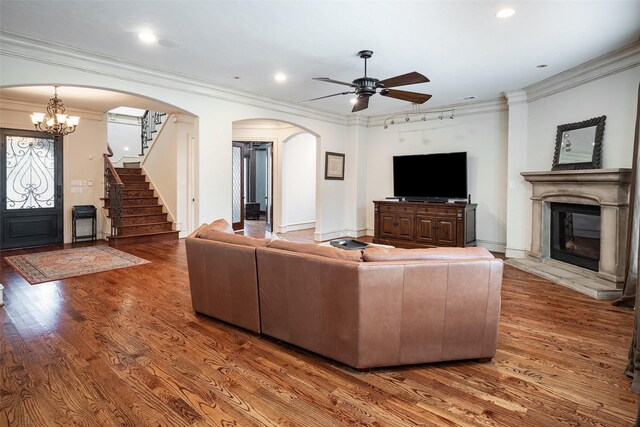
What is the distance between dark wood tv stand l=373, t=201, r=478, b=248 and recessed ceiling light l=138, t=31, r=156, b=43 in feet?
16.1

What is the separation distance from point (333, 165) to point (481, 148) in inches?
118

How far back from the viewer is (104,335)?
9.46ft

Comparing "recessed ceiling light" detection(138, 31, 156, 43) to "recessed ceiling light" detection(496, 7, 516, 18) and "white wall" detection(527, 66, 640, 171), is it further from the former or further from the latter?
"white wall" detection(527, 66, 640, 171)

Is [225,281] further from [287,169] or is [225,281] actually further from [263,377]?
[287,169]

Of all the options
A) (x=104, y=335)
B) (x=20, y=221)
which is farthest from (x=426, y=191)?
(x=20, y=221)

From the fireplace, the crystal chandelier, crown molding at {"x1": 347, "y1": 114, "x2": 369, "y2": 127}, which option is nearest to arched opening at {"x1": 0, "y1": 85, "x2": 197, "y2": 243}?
the crystal chandelier

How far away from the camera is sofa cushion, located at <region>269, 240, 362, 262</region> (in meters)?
2.33

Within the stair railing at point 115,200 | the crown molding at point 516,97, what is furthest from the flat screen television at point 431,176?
the stair railing at point 115,200

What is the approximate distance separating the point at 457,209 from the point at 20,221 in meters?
8.03

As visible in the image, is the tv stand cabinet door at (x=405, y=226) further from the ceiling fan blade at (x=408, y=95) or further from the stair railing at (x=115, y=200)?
the stair railing at (x=115, y=200)

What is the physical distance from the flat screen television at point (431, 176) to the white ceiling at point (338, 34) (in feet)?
6.24

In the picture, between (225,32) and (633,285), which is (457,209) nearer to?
(633,285)

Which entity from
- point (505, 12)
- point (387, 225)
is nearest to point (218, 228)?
point (505, 12)

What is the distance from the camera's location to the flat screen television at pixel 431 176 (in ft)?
22.0
